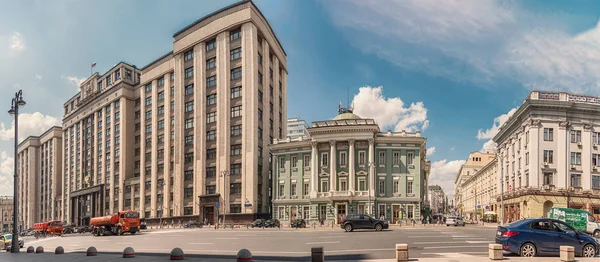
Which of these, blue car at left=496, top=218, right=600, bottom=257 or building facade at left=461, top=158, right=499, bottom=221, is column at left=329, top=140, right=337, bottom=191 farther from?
blue car at left=496, top=218, right=600, bottom=257

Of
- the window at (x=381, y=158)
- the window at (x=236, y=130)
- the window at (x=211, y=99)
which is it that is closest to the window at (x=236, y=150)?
the window at (x=236, y=130)

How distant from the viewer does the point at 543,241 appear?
1827cm

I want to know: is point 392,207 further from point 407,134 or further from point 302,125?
point 302,125

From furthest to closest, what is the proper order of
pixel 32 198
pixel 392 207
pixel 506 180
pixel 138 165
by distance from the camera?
1. pixel 32 198
2. pixel 138 165
3. pixel 506 180
4. pixel 392 207

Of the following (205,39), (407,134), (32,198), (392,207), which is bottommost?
(32,198)

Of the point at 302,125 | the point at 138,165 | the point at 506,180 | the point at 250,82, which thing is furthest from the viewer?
the point at 302,125

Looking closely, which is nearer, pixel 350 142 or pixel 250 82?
pixel 350 142

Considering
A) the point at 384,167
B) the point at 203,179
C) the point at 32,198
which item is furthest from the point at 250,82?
the point at 32,198

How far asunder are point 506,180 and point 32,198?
497 ft

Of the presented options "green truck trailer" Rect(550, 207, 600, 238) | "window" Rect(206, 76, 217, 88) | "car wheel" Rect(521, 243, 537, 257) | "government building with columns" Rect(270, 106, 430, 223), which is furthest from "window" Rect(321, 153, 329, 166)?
"car wheel" Rect(521, 243, 537, 257)

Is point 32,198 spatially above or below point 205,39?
below

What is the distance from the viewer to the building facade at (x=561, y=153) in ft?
195

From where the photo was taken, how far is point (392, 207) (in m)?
65.2

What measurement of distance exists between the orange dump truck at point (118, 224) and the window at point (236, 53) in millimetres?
34075
